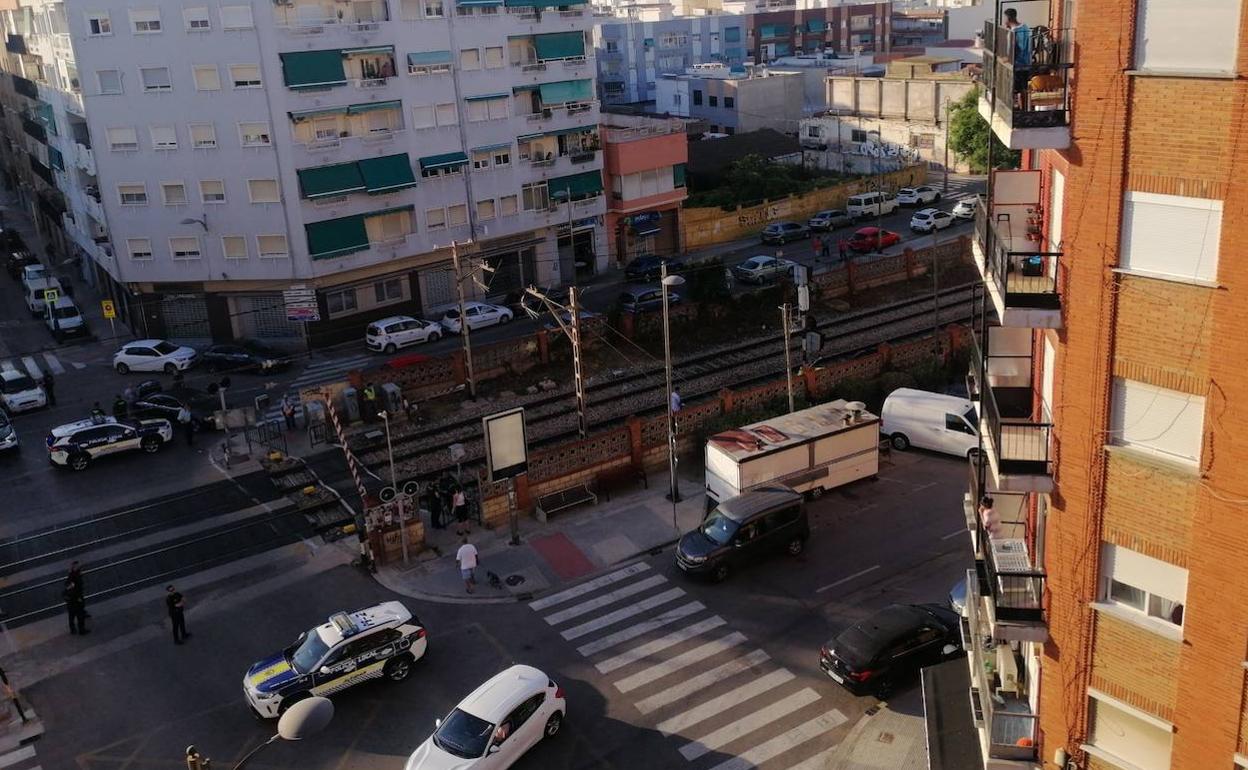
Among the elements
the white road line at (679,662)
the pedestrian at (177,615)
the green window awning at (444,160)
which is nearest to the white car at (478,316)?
the green window awning at (444,160)

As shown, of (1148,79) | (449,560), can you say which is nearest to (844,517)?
(449,560)

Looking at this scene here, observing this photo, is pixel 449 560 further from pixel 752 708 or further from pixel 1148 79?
pixel 1148 79

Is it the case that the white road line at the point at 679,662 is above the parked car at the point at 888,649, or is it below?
below

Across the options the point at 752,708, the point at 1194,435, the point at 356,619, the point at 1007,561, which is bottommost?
the point at 752,708

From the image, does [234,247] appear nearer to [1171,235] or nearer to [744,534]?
[744,534]

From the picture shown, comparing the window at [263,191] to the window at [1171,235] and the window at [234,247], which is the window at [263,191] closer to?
the window at [234,247]

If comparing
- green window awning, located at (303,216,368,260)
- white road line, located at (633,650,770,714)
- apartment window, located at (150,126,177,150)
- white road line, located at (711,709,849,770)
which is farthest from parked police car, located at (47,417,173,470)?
white road line, located at (711,709,849,770)
